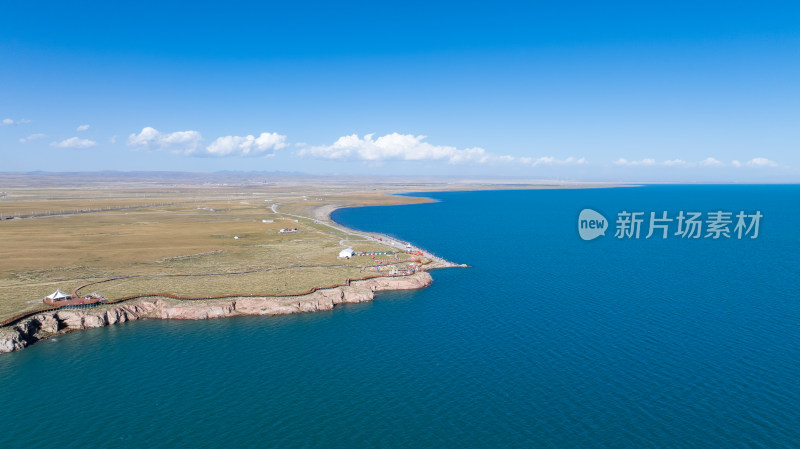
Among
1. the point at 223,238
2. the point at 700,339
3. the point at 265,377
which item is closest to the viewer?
the point at 265,377

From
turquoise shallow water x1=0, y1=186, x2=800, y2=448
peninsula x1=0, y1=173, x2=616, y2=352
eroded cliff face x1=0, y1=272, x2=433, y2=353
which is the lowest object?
turquoise shallow water x1=0, y1=186, x2=800, y2=448

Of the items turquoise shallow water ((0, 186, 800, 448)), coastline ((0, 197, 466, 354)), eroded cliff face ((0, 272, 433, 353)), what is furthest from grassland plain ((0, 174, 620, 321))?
turquoise shallow water ((0, 186, 800, 448))

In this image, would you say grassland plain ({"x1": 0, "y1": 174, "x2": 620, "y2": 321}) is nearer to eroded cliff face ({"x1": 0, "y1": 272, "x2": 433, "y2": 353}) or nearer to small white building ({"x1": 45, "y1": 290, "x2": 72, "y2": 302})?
small white building ({"x1": 45, "y1": 290, "x2": 72, "y2": 302})

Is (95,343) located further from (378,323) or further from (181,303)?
(378,323)

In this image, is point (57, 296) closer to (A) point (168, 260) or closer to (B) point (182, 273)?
(B) point (182, 273)

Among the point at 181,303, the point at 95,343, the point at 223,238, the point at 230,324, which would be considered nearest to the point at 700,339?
the point at 230,324

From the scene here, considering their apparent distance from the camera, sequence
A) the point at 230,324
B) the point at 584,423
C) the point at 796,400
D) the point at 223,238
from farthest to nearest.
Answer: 1. the point at 223,238
2. the point at 230,324
3. the point at 796,400
4. the point at 584,423
